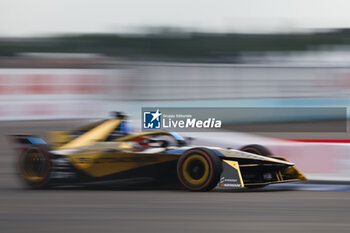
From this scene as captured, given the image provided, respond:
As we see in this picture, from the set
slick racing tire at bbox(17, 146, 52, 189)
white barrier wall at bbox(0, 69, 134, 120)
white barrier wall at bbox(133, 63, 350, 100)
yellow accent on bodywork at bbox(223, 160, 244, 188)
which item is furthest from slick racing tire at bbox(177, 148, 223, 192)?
white barrier wall at bbox(133, 63, 350, 100)

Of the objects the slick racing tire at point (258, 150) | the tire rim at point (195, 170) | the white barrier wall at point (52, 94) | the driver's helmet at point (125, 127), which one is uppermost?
the white barrier wall at point (52, 94)

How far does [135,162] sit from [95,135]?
31.3 inches

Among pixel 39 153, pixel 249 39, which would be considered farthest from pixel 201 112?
pixel 39 153

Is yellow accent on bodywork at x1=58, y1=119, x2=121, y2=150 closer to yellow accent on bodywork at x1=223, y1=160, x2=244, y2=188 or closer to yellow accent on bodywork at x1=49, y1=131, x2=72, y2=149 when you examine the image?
yellow accent on bodywork at x1=49, y1=131, x2=72, y2=149

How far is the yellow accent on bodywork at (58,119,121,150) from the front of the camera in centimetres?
844

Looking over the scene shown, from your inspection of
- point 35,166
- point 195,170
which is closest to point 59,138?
point 35,166

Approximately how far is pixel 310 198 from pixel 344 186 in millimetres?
1436

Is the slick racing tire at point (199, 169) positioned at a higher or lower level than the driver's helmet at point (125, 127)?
lower

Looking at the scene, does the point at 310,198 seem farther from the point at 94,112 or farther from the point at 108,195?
the point at 94,112

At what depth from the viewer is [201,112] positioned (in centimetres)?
1858
